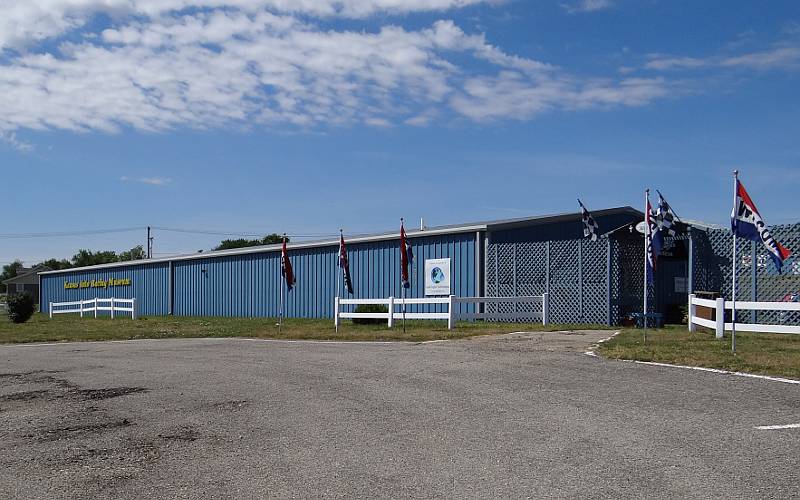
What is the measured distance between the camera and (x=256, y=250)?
38.2 m

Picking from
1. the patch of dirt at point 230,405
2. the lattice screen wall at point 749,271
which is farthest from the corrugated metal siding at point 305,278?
the patch of dirt at point 230,405

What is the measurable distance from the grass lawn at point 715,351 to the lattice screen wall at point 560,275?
5.68 meters

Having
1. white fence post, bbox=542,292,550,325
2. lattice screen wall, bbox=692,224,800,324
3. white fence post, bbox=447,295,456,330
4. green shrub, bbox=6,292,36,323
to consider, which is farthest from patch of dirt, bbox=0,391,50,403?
green shrub, bbox=6,292,36,323

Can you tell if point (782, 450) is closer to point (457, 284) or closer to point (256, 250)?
point (457, 284)

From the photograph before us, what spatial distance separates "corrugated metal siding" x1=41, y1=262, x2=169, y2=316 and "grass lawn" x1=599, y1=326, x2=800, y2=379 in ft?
112

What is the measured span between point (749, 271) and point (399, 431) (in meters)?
16.2

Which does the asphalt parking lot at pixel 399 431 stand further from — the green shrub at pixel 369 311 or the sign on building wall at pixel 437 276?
the sign on building wall at pixel 437 276

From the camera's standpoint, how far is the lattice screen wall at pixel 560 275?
23.3 meters

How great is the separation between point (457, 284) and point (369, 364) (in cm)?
1479

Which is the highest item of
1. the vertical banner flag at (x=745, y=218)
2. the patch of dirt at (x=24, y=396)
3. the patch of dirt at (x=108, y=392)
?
the vertical banner flag at (x=745, y=218)

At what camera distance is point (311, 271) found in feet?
114

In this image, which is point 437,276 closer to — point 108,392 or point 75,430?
point 108,392

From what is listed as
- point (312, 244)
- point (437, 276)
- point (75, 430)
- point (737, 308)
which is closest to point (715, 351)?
point (737, 308)

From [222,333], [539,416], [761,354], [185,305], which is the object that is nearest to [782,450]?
[539,416]
